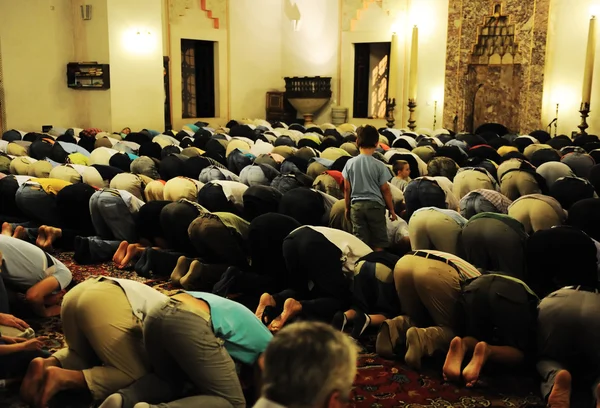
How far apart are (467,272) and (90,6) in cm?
940

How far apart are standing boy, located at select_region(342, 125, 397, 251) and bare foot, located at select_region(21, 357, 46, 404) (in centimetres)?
229

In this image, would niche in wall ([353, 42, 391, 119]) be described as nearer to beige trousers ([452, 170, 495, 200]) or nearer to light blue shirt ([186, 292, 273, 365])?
beige trousers ([452, 170, 495, 200])

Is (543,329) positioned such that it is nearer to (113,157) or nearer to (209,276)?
(209,276)

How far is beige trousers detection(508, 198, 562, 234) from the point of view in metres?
4.19

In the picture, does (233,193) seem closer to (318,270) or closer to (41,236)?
(41,236)

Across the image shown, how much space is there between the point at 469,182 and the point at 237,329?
3.18m

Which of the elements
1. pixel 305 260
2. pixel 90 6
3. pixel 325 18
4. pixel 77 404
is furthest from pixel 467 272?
pixel 325 18

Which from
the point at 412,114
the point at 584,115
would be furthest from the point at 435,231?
the point at 412,114

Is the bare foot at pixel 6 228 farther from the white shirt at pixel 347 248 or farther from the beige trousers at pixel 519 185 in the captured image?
the beige trousers at pixel 519 185

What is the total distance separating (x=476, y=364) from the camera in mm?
2943

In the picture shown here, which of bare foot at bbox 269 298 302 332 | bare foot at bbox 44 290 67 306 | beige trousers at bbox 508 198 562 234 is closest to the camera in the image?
bare foot at bbox 269 298 302 332

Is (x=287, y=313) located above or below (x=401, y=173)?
below

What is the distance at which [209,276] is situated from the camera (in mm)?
4332

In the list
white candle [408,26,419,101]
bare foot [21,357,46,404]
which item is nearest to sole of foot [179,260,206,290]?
bare foot [21,357,46,404]
